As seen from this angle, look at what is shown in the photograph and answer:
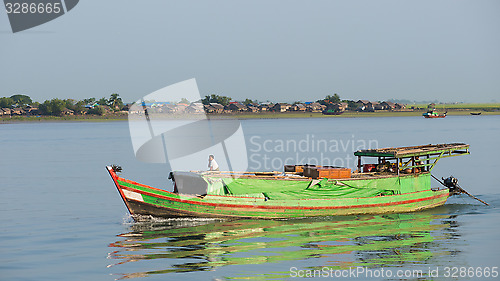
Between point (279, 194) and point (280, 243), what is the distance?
4646 mm

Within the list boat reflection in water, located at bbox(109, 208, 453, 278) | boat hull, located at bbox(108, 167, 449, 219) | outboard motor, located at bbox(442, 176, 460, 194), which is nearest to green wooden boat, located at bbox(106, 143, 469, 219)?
boat hull, located at bbox(108, 167, 449, 219)

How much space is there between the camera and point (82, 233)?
26312 millimetres

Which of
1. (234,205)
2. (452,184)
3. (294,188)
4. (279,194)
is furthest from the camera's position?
(452,184)

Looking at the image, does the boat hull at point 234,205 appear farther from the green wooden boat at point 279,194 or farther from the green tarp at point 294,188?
the green tarp at point 294,188

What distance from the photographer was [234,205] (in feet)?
90.4

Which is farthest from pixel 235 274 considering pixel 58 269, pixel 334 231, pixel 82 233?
pixel 82 233

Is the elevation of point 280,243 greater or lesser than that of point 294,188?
lesser

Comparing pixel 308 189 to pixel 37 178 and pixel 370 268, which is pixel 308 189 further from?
pixel 37 178

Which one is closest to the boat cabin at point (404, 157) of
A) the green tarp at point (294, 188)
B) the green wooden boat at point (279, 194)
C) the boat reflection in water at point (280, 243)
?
the green wooden boat at point (279, 194)

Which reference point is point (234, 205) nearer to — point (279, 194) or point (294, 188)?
point (279, 194)

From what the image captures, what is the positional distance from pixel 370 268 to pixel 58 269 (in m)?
11.1

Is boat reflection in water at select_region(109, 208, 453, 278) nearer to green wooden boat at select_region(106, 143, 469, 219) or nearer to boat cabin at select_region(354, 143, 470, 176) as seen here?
green wooden boat at select_region(106, 143, 469, 219)

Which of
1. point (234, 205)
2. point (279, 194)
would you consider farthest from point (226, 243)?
point (279, 194)

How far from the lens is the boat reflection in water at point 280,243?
21.0 m
